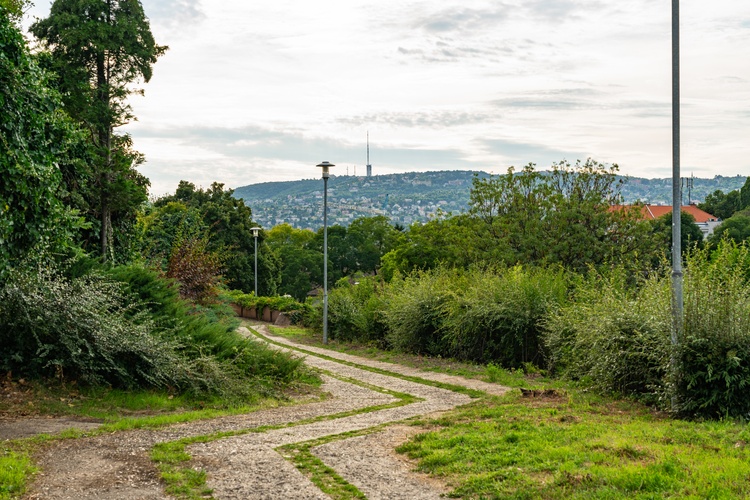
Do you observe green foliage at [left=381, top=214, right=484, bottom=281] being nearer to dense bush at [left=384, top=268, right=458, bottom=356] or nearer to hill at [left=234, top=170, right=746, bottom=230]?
dense bush at [left=384, top=268, right=458, bottom=356]

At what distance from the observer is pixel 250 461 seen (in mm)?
7906

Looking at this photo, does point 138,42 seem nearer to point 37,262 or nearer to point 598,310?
point 37,262

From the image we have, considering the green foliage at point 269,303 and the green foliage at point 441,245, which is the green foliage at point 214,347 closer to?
the green foliage at point 441,245

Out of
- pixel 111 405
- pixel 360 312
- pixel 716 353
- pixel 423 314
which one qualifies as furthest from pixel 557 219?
pixel 111 405

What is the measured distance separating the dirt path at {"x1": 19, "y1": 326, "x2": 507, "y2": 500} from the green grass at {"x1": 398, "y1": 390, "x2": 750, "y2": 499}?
488 millimetres

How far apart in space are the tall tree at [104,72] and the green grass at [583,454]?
36.9 ft

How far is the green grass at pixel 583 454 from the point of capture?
6.24 meters

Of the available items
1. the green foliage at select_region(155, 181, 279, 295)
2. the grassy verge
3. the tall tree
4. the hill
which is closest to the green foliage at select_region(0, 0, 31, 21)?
the tall tree

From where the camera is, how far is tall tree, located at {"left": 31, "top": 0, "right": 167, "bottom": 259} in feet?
56.6

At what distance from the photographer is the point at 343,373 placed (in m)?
16.5

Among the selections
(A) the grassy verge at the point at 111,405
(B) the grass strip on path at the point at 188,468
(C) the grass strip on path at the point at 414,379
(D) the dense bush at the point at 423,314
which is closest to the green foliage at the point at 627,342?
(C) the grass strip on path at the point at 414,379

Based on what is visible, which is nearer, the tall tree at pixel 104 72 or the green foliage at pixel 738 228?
the tall tree at pixel 104 72

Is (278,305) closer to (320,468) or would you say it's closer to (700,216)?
(320,468)

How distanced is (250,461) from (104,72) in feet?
44.1
